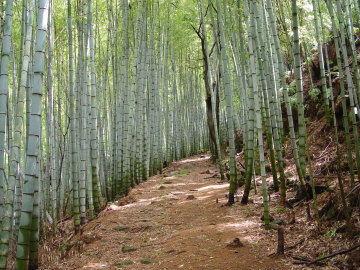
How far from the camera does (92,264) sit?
403 cm

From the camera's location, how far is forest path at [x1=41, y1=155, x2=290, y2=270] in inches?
137

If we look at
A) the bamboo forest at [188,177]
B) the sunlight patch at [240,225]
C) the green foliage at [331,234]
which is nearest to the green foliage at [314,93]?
the bamboo forest at [188,177]

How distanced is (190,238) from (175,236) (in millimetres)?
365

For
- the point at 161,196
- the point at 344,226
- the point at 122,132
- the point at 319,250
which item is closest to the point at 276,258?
the point at 319,250

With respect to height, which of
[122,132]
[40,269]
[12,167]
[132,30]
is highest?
[132,30]

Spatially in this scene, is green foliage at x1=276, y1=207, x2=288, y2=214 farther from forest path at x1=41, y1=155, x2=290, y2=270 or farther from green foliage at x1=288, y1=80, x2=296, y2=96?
green foliage at x1=288, y1=80, x2=296, y2=96

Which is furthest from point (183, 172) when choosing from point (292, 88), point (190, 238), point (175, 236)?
point (190, 238)

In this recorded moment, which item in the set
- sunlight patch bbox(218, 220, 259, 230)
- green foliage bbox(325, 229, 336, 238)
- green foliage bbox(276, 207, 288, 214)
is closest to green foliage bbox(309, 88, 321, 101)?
green foliage bbox(276, 207, 288, 214)

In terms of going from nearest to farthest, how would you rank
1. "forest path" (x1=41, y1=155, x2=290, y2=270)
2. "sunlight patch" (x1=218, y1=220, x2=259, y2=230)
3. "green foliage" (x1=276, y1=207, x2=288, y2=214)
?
"forest path" (x1=41, y1=155, x2=290, y2=270)
"sunlight patch" (x1=218, y1=220, x2=259, y2=230)
"green foliage" (x1=276, y1=207, x2=288, y2=214)

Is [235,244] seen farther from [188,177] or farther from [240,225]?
[188,177]

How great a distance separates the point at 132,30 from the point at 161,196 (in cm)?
513

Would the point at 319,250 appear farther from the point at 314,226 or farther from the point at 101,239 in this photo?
the point at 101,239

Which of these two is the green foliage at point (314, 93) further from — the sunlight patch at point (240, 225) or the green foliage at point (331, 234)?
the green foliage at point (331, 234)

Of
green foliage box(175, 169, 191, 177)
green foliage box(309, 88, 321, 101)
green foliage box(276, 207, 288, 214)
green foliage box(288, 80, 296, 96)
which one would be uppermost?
green foliage box(288, 80, 296, 96)
